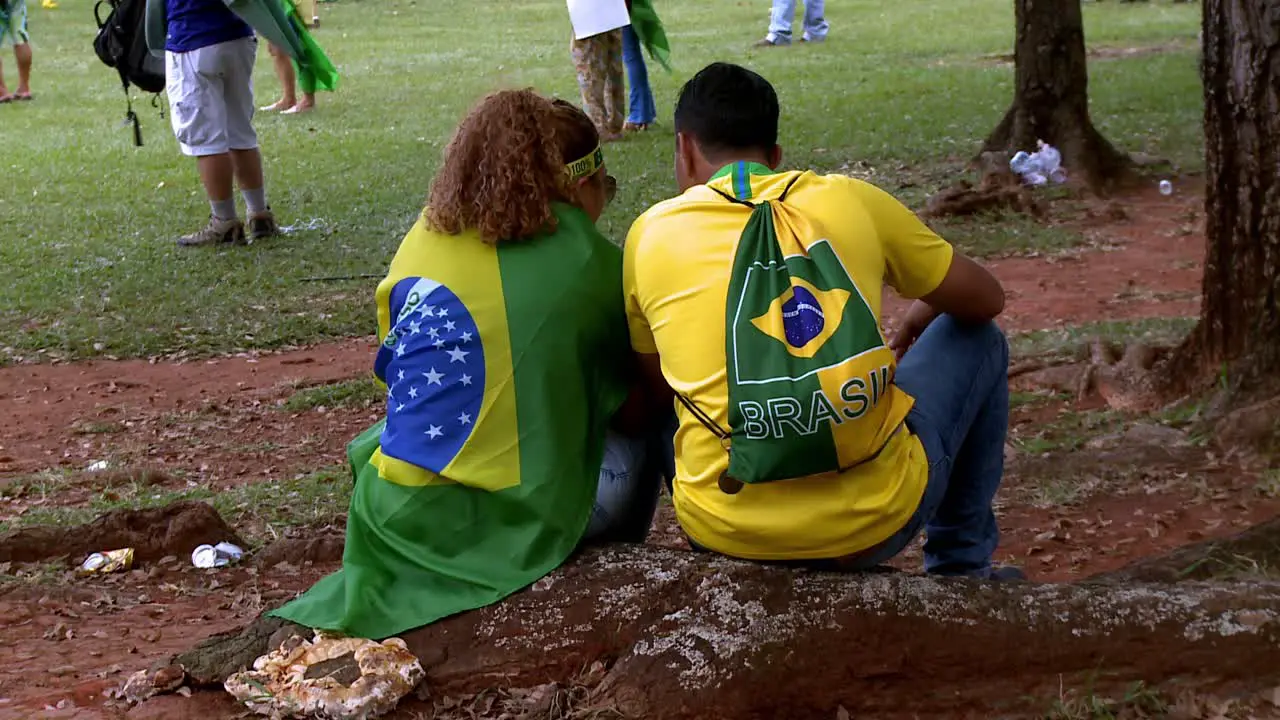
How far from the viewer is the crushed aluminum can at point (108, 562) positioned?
3.94 m

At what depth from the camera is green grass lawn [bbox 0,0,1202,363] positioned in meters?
7.28

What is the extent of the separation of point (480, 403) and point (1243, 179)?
238 centimetres

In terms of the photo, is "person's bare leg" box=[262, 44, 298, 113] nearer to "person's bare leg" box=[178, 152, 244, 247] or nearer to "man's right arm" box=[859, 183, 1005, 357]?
"person's bare leg" box=[178, 152, 244, 247]

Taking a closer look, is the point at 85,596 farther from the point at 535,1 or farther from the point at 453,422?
the point at 535,1

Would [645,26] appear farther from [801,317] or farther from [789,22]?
[801,317]

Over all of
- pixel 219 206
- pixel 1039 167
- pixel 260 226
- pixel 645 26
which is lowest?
pixel 1039 167

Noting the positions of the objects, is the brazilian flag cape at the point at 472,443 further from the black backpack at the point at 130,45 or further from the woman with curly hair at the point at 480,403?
the black backpack at the point at 130,45

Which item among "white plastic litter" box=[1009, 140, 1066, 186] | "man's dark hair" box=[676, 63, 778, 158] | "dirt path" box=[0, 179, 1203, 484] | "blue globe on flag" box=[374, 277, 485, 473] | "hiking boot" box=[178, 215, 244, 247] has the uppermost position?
"man's dark hair" box=[676, 63, 778, 158]

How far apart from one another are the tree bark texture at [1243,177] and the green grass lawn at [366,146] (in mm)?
3447

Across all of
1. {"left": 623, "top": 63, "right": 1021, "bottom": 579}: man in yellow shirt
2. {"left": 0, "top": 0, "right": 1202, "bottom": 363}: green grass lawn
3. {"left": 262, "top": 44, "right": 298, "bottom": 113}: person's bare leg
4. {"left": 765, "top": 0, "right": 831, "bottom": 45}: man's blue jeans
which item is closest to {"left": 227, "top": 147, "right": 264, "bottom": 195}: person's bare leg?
{"left": 0, "top": 0, "right": 1202, "bottom": 363}: green grass lawn

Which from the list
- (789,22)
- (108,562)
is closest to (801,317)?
(108,562)

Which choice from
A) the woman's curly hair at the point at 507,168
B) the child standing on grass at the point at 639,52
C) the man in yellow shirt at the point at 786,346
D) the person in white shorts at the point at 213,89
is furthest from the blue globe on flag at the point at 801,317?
the child standing on grass at the point at 639,52

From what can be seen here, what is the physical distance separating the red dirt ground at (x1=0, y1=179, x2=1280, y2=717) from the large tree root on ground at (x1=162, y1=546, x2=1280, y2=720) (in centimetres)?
79

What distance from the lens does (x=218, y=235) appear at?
27.8 feet
